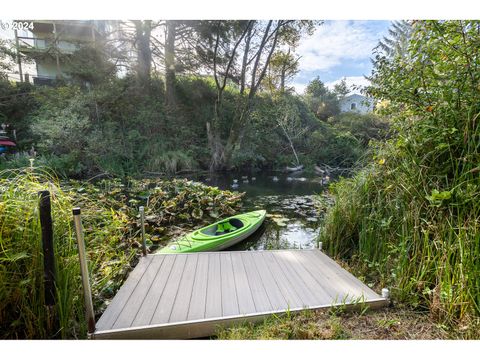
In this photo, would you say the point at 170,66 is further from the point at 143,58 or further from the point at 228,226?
the point at 228,226

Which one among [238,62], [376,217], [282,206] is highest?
[238,62]

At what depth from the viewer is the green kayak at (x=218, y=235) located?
299 cm

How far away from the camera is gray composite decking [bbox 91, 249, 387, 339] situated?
4.94ft

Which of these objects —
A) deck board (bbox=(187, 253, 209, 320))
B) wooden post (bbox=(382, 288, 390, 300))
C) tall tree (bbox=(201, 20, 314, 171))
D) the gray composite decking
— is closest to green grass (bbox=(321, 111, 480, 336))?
wooden post (bbox=(382, 288, 390, 300))

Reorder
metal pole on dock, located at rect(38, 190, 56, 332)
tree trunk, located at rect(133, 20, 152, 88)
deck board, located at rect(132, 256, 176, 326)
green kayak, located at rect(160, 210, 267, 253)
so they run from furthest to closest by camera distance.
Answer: tree trunk, located at rect(133, 20, 152, 88) → green kayak, located at rect(160, 210, 267, 253) → deck board, located at rect(132, 256, 176, 326) → metal pole on dock, located at rect(38, 190, 56, 332)

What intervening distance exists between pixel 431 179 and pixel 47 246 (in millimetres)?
2721

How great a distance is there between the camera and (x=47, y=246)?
1188 millimetres

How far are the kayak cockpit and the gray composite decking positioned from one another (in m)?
0.99

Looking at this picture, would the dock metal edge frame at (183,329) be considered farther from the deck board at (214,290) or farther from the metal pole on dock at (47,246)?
the metal pole on dock at (47,246)

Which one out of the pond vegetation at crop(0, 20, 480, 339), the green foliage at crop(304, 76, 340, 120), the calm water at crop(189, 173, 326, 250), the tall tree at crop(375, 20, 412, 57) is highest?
the green foliage at crop(304, 76, 340, 120)

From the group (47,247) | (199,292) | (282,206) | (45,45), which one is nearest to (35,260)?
(47,247)

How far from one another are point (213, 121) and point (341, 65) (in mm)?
7184

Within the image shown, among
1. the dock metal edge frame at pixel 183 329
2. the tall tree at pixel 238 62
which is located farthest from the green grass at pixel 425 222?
the tall tree at pixel 238 62

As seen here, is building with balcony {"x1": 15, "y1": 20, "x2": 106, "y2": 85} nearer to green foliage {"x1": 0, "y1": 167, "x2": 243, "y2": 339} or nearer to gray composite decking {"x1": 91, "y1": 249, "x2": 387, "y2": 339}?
green foliage {"x1": 0, "y1": 167, "x2": 243, "y2": 339}
